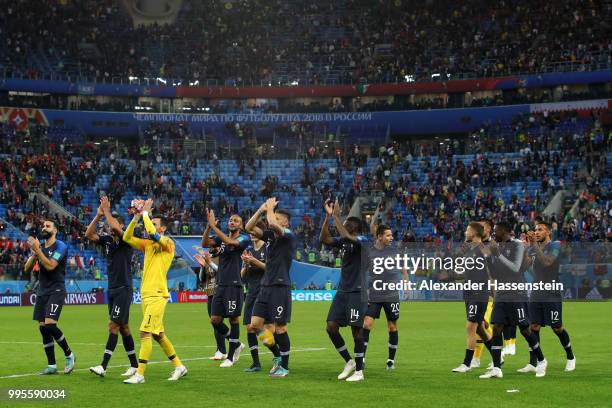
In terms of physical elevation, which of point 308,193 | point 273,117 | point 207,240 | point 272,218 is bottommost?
point 207,240

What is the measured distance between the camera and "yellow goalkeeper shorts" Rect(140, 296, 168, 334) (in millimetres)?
16422

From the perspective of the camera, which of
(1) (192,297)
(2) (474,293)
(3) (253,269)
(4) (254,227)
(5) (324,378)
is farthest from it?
(1) (192,297)

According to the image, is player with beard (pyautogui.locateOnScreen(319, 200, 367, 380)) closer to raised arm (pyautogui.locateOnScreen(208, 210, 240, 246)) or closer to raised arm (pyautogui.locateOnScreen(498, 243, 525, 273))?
raised arm (pyautogui.locateOnScreen(208, 210, 240, 246))

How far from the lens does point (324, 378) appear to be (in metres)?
17.3

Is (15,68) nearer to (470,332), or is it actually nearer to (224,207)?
(224,207)

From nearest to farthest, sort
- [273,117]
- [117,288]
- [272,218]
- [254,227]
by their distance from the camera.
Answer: [272,218] → [117,288] → [254,227] → [273,117]

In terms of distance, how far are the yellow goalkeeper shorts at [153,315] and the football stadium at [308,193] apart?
0.04m

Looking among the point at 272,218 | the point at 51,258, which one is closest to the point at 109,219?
the point at 51,258

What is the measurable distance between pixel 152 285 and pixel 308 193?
49712mm

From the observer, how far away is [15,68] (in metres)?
72.5

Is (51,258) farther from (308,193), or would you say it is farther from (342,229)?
(308,193)

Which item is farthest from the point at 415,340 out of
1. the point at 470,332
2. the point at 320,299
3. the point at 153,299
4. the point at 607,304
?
the point at 320,299

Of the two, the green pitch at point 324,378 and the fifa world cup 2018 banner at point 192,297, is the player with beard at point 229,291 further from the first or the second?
the fifa world cup 2018 banner at point 192,297

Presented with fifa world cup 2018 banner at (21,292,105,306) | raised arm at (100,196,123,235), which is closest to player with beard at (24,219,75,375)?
raised arm at (100,196,123,235)
